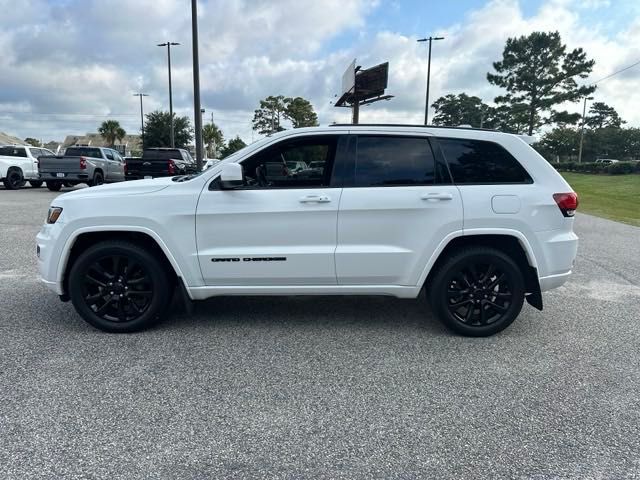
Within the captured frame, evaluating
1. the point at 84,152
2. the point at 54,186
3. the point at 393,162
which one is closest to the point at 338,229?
the point at 393,162

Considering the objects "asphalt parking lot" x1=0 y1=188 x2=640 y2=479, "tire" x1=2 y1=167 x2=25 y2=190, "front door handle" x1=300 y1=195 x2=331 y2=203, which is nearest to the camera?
"asphalt parking lot" x1=0 y1=188 x2=640 y2=479

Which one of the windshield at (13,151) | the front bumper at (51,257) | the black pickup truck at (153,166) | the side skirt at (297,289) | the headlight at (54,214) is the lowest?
the side skirt at (297,289)

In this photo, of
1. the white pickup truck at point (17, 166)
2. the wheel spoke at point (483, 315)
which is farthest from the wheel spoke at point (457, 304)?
the white pickup truck at point (17, 166)

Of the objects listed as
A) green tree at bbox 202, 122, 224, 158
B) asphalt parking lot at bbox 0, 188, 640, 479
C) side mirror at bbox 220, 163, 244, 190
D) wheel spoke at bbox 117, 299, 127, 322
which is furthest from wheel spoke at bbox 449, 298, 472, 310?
green tree at bbox 202, 122, 224, 158

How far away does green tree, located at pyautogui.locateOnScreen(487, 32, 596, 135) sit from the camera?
4622 centimetres

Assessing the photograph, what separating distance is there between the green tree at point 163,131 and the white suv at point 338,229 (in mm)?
53707

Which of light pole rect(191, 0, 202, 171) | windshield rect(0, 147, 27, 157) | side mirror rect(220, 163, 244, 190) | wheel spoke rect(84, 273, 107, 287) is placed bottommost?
wheel spoke rect(84, 273, 107, 287)

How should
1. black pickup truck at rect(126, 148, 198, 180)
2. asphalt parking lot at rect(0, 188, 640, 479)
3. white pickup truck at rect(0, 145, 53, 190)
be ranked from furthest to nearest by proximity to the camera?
white pickup truck at rect(0, 145, 53, 190) → black pickup truck at rect(126, 148, 198, 180) → asphalt parking lot at rect(0, 188, 640, 479)

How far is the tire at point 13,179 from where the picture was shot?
754 inches

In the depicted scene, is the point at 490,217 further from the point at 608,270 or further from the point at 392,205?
the point at 608,270

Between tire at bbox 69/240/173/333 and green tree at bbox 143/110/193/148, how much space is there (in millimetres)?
53665

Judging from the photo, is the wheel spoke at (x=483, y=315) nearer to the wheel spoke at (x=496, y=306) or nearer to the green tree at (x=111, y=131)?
the wheel spoke at (x=496, y=306)

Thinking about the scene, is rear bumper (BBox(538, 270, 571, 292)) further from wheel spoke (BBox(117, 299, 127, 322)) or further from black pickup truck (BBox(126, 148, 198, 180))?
black pickup truck (BBox(126, 148, 198, 180))

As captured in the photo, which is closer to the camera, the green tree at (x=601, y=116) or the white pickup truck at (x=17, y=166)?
the white pickup truck at (x=17, y=166)
